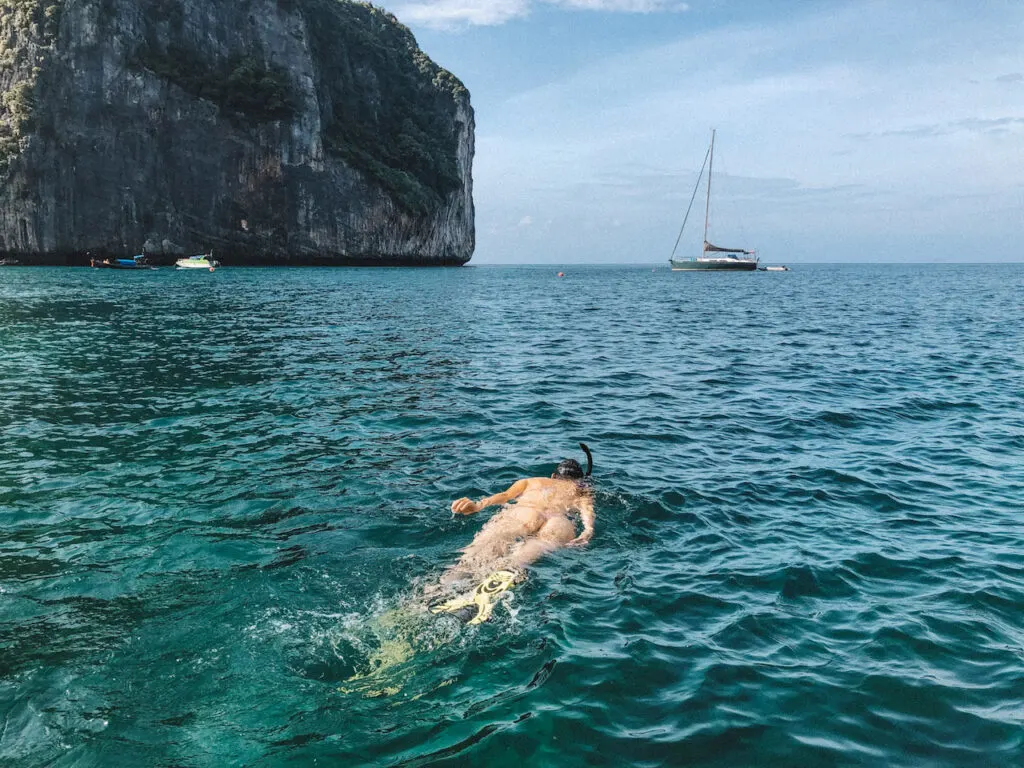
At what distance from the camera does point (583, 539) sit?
735 cm

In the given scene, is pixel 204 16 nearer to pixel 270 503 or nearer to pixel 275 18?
pixel 275 18

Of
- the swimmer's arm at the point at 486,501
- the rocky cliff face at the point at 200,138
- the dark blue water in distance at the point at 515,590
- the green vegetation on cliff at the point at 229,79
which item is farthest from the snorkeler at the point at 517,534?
the green vegetation on cliff at the point at 229,79

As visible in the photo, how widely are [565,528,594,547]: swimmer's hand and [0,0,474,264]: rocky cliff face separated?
8068cm

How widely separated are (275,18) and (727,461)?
303 ft

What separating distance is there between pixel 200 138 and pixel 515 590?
8523 cm

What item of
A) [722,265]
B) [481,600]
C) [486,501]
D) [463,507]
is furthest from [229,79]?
[481,600]

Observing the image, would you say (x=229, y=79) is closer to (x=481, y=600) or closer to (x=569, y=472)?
(x=569, y=472)

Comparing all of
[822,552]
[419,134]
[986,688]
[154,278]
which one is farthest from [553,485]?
[419,134]

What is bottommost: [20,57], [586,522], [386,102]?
[586,522]

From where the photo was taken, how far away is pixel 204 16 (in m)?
78.1

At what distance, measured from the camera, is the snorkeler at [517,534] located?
5941mm

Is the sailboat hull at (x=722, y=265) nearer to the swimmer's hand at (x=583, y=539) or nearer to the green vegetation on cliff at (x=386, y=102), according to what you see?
the green vegetation on cliff at (x=386, y=102)

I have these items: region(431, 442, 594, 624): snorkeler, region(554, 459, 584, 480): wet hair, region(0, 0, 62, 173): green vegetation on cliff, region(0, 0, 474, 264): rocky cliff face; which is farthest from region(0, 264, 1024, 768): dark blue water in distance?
region(0, 0, 62, 173): green vegetation on cliff

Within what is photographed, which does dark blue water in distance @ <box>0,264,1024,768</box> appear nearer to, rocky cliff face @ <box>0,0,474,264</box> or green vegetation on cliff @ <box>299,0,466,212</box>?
rocky cliff face @ <box>0,0,474,264</box>
